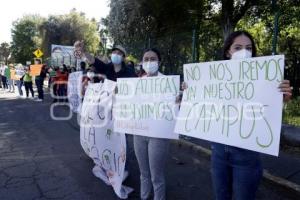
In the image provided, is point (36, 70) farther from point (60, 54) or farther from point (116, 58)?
point (60, 54)

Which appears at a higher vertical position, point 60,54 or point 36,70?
point 60,54

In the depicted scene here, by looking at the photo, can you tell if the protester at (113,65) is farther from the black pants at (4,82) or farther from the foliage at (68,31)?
the foliage at (68,31)

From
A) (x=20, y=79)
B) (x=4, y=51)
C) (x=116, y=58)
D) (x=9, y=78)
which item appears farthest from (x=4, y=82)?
(x=4, y=51)

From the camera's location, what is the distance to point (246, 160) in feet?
9.83

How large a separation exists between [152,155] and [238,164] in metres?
1.33

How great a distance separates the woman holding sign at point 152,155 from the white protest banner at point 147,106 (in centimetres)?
10

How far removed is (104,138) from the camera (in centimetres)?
501

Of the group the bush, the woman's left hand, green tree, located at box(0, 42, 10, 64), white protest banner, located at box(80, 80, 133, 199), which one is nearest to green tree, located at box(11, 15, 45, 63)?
green tree, located at box(0, 42, 10, 64)

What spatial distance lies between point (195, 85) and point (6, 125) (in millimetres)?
8145

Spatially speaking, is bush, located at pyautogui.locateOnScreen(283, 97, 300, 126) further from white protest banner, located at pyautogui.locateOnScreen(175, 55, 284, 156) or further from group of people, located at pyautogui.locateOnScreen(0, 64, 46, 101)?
group of people, located at pyautogui.locateOnScreen(0, 64, 46, 101)

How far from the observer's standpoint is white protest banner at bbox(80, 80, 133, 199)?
15.5 feet

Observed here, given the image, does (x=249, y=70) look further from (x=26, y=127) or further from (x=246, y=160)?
(x=26, y=127)

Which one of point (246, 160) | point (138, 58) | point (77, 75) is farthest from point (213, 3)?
point (246, 160)

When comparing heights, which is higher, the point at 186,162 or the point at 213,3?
the point at 213,3
